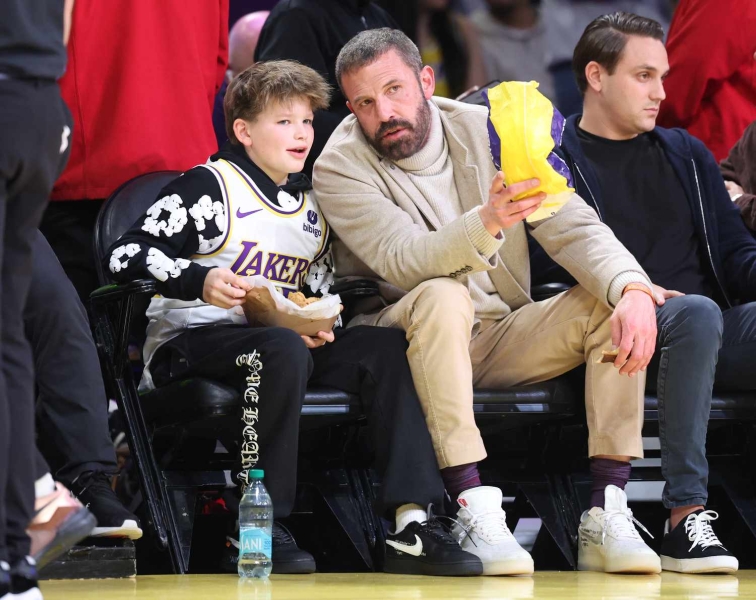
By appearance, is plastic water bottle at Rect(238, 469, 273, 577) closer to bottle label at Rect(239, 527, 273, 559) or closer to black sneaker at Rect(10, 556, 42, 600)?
bottle label at Rect(239, 527, 273, 559)

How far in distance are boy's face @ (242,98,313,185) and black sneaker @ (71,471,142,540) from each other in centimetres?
100

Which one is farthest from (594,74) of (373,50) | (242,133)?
(242,133)

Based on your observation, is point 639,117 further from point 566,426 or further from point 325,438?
point 325,438

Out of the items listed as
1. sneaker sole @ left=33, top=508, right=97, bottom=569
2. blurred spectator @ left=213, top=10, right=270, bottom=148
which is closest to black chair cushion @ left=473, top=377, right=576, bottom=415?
sneaker sole @ left=33, top=508, right=97, bottom=569

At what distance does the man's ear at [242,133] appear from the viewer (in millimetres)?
3199

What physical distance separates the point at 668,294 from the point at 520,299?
402 mm

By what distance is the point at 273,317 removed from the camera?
287cm

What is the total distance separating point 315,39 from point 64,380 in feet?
5.48

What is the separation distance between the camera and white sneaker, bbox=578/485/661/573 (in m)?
2.80

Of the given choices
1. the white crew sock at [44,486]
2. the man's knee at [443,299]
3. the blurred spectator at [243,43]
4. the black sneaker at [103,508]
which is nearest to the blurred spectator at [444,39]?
the blurred spectator at [243,43]

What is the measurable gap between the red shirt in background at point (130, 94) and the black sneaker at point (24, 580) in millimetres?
1717

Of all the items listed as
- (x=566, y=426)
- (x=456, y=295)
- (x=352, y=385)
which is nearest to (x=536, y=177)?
(x=456, y=295)

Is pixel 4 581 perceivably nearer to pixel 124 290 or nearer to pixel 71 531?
pixel 71 531

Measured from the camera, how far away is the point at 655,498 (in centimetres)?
358
